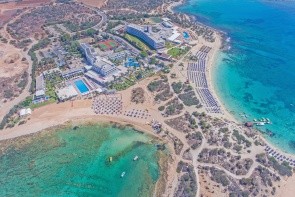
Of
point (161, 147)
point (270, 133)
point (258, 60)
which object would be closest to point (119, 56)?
point (161, 147)

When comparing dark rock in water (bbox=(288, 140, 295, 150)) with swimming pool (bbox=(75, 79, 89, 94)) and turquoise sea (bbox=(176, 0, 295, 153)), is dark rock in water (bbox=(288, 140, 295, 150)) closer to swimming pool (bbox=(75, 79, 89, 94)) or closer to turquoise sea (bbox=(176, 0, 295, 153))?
turquoise sea (bbox=(176, 0, 295, 153))

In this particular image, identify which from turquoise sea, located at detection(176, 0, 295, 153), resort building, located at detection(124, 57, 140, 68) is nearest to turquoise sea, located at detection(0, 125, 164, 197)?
resort building, located at detection(124, 57, 140, 68)

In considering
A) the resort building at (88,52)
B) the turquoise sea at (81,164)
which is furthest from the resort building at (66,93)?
the resort building at (88,52)

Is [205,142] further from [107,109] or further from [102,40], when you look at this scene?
[102,40]

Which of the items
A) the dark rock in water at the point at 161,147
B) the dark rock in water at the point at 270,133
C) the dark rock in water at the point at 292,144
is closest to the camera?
the dark rock in water at the point at 161,147

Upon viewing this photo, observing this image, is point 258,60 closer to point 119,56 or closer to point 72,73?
point 119,56

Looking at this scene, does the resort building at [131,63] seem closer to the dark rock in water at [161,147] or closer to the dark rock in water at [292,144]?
the dark rock in water at [161,147]
